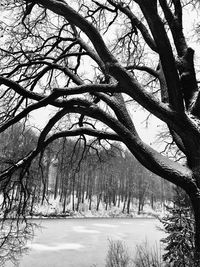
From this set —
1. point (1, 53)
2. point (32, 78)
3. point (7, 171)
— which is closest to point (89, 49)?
point (32, 78)

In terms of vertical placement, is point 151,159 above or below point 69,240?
above

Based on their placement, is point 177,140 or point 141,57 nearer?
point 177,140

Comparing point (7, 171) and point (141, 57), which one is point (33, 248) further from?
point (141, 57)

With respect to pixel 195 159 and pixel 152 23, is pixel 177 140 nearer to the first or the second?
pixel 195 159

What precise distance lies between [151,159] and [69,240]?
14.7 meters

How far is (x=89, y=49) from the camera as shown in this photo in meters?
5.68

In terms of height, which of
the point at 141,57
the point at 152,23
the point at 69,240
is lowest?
the point at 69,240

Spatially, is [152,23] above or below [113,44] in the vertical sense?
below

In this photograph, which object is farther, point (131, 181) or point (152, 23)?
point (131, 181)

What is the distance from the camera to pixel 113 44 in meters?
7.10

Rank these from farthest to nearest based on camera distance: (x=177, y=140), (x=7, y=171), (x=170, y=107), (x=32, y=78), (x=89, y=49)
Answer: (x=32, y=78) < (x=89, y=49) < (x=7, y=171) < (x=177, y=140) < (x=170, y=107)

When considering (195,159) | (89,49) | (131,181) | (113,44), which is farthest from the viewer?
(131,181)

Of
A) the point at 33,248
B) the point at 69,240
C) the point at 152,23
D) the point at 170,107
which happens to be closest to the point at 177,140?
the point at 170,107

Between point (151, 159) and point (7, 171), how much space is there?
112 inches
